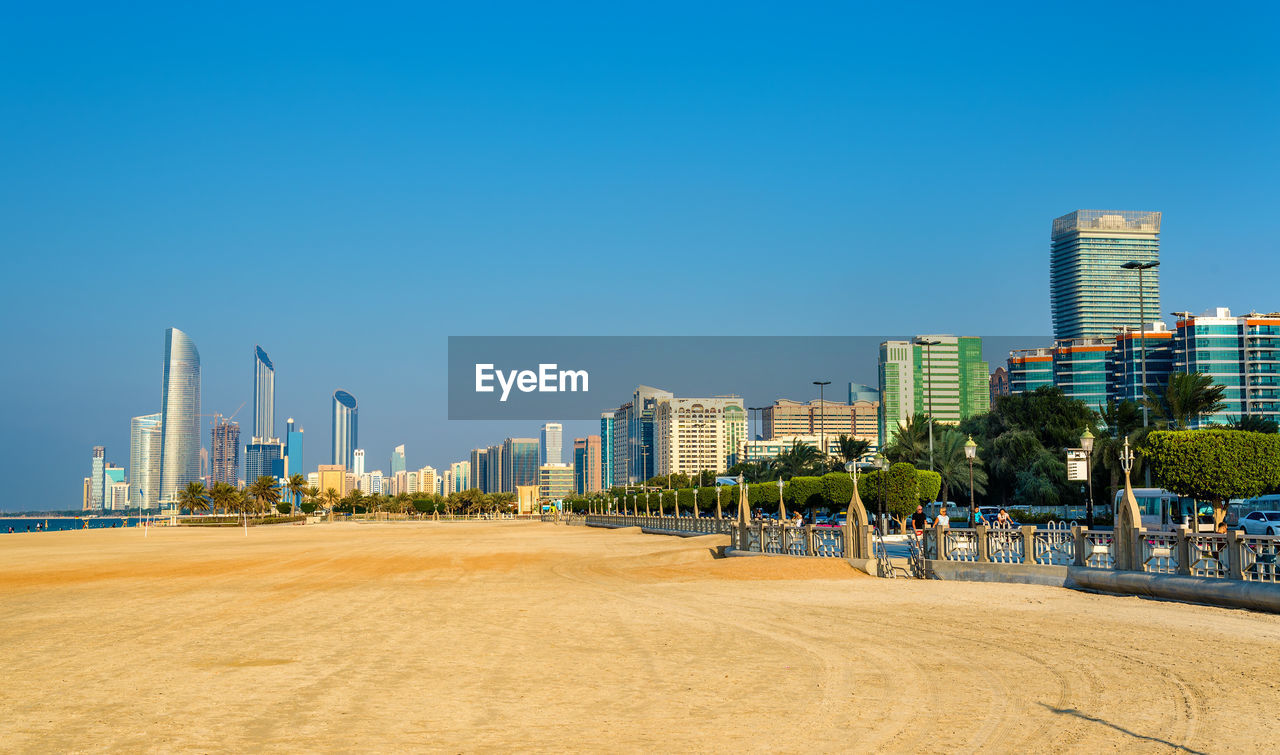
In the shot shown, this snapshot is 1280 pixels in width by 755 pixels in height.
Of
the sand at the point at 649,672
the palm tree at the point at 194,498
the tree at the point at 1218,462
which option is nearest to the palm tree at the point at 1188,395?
the tree at the point at 1218,462

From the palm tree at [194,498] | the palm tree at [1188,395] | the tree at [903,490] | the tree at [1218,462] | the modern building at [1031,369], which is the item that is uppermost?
the modern building at [1031,369]

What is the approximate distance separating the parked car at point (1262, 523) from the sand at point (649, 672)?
1751 centimetres

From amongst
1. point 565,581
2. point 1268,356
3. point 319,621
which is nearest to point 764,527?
point 565,581

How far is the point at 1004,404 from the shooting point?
78500mm

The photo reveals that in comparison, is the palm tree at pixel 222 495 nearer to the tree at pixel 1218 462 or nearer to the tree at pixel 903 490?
the tree at pixel 903 490

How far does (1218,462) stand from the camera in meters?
31.8

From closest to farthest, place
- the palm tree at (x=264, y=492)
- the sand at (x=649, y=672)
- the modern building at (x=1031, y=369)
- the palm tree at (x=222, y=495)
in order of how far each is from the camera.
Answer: the sand at (x=649, y=672)
the palm tree at (x=264, y=492)
the palm tree at (x=222, y=495)
the modern building at (x=1031, y=369)

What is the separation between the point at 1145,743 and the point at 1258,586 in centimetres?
955

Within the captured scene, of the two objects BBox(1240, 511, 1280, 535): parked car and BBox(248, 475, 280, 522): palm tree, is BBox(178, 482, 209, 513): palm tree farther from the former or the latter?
BBox(1240, 511, 1280, 535): parked car

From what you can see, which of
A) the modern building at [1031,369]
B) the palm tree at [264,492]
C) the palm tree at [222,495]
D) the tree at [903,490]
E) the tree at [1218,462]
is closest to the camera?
the tree at [1218,462]

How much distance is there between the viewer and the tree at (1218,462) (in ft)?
105

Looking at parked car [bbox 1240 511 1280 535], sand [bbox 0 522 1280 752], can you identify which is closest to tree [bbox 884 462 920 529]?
parked car [bbox 1240 511 1280 535]

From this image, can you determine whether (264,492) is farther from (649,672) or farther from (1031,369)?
(649,672)

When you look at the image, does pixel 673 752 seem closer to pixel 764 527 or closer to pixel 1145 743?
pixel 1145 743
